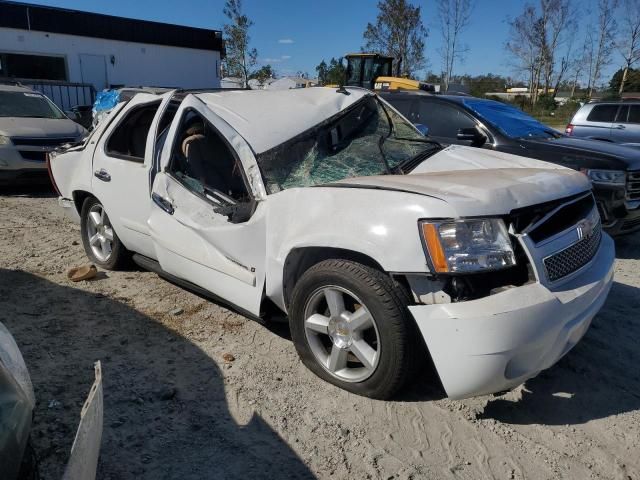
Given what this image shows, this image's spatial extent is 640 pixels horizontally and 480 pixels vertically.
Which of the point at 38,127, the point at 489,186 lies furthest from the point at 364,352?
the point at 38,127

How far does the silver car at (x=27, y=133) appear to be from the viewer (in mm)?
8367

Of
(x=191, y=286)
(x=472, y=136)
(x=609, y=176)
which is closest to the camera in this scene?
(x=191, y=286)

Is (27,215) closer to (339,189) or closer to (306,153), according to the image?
(306,153)

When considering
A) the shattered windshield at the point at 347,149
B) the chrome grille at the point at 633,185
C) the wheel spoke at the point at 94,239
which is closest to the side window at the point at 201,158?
the shattered windshield at the point at 347,149

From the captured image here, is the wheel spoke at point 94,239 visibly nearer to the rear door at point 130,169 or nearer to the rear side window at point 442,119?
the rear door at point 130,169

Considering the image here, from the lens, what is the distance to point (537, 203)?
102 inches

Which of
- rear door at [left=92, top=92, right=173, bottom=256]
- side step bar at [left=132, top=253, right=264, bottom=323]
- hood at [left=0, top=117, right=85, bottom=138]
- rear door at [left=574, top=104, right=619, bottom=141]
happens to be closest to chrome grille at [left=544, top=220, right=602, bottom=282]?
side step bar at [left=132, top=253, right=264, bottom=323]

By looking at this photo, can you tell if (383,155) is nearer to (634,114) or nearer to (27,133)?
(27,133)

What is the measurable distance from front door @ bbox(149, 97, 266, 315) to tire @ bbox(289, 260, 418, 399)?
400mm

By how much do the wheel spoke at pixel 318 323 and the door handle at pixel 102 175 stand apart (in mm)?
2428

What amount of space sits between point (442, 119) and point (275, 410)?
5117 mm

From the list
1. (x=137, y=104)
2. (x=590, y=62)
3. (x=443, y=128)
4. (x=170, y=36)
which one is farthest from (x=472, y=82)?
(x=137, y=104)

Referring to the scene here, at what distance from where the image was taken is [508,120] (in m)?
6.84

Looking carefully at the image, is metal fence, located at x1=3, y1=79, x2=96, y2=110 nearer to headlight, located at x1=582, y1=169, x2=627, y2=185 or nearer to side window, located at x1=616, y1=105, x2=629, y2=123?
side window, located at x1=616, y1=105, x2=629, y2=123
